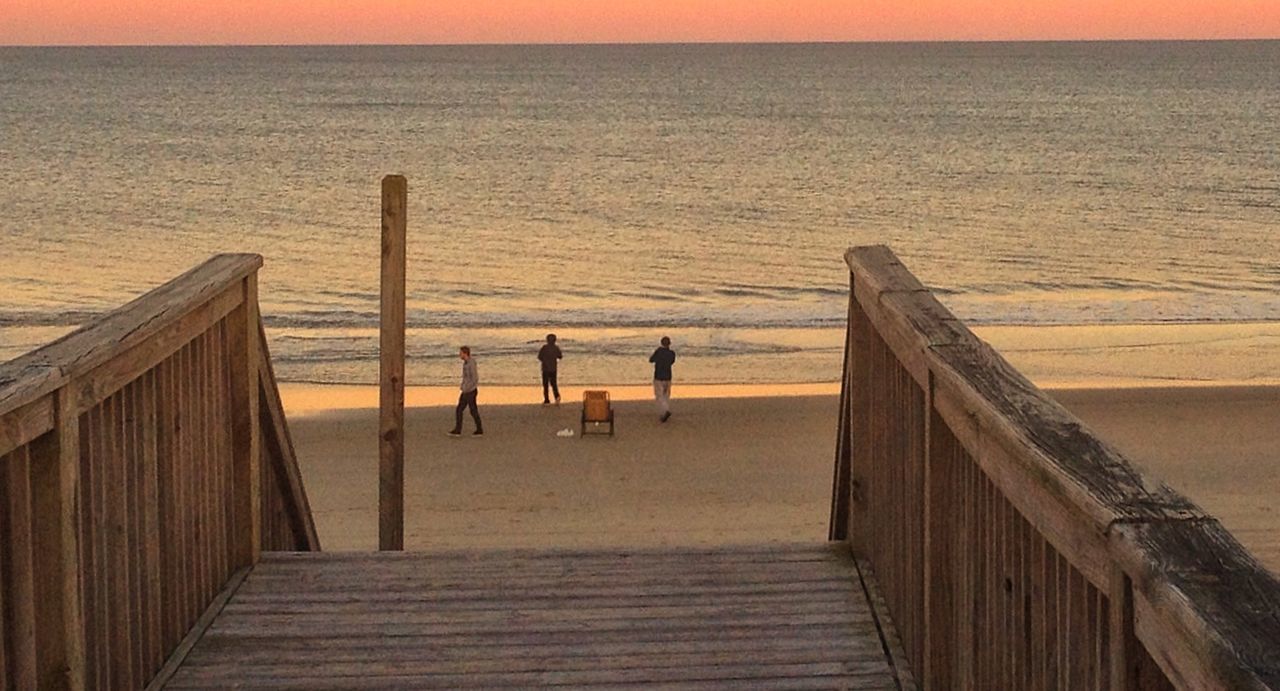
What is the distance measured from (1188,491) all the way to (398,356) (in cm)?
1035

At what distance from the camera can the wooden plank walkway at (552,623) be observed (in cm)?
502

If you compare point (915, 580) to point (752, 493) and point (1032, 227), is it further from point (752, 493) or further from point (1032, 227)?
point (1032, 227)

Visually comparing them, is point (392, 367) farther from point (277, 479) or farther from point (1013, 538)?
point (1013, 538)

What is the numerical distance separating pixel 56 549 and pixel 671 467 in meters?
13.1

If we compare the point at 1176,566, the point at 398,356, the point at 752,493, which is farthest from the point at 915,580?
the point at 752,493

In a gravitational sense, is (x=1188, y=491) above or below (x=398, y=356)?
below

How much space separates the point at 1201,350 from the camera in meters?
25.8

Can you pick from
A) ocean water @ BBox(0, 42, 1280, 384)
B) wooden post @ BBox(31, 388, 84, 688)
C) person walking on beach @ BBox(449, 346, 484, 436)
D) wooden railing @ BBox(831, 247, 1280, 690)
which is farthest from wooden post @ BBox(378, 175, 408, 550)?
ocean water @ BBox(0, 42, 1280, 384)

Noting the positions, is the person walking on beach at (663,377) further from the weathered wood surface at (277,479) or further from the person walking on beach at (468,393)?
the weathered wood surface at (277,479)

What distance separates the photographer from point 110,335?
450cm

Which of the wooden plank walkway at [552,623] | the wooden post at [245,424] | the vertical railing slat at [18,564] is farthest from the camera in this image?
the wooden post at [245,424]

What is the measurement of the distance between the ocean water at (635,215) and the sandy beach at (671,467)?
374 centimetres

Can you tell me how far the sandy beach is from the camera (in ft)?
47.9

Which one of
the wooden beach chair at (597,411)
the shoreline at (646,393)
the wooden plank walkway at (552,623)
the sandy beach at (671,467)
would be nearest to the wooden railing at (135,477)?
the wooden plank walkway at (552,623)
